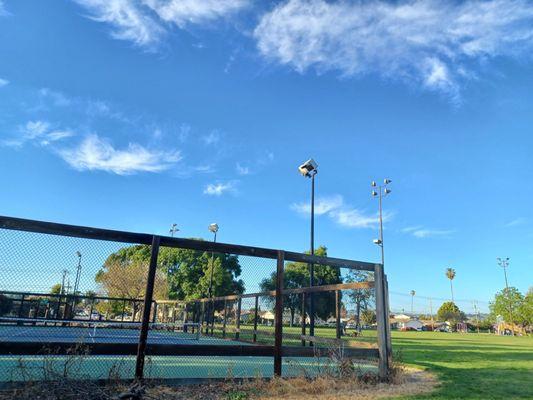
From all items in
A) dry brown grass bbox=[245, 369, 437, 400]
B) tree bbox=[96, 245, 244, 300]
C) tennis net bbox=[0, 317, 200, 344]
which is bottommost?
dry brown grass bbox=[245, 369, 437, 400]

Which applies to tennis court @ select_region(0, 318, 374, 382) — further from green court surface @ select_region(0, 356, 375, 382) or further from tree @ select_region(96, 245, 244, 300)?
tree @ select_region(96, 245, 244, 300)

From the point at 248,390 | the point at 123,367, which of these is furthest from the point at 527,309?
the point at 123,367

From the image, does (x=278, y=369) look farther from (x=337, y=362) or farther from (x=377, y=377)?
(x=377, y=377)

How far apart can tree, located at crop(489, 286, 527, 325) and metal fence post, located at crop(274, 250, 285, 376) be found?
70.6 m

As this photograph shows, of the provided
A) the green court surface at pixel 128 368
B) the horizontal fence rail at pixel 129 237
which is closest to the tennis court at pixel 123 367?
the green court surface at pixel 128 368

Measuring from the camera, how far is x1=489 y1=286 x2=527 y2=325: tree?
63.5m

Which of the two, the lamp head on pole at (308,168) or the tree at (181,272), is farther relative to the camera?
the tree at (181,272)

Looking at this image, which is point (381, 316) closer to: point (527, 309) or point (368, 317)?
point (368, 317)

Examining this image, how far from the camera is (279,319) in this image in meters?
6.48

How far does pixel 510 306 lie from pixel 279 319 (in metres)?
73.3

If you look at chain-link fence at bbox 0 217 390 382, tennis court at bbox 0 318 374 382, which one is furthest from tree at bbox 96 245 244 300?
tennis court at bbox 0 318 374 382

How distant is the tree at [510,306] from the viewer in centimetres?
6351

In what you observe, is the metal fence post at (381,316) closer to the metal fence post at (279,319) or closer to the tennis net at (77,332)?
the metal fence post at (279,319)

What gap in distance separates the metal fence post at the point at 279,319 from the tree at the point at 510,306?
7055cm
